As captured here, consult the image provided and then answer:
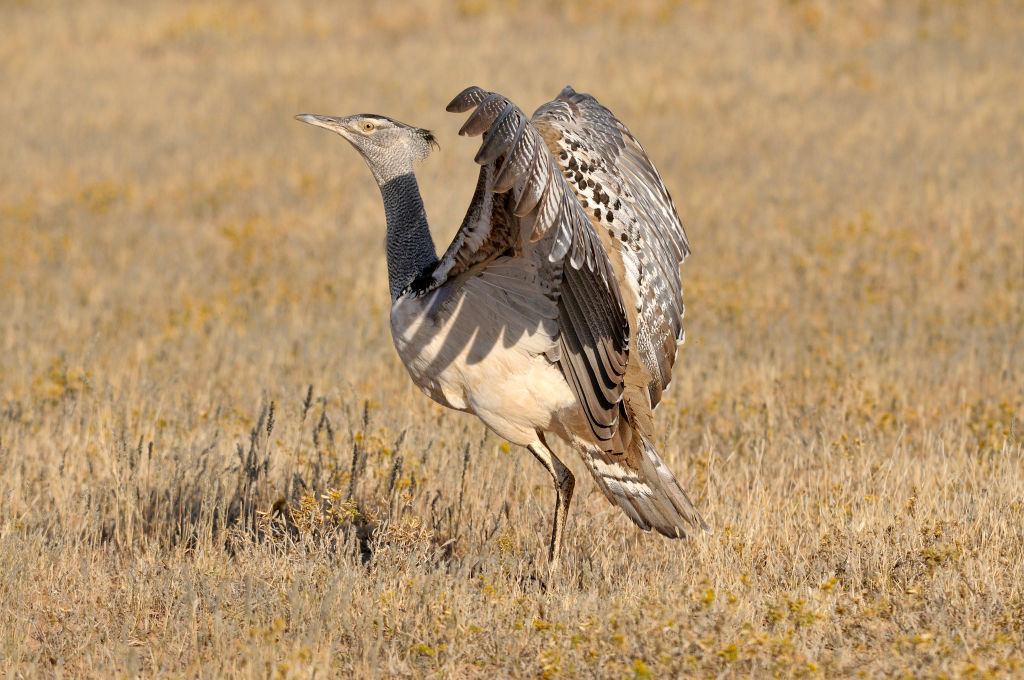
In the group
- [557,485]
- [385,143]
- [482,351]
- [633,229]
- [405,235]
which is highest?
[385,143]

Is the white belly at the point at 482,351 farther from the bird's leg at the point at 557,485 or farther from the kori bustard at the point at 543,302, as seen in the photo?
the bird's leg at the point at 557,485

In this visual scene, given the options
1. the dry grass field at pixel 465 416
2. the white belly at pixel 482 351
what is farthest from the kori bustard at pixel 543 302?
the dry grass field at pixel 465 416

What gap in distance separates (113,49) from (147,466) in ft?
50.8

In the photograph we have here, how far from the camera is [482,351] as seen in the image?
12.9 feet

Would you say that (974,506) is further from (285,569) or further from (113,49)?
(113,49)

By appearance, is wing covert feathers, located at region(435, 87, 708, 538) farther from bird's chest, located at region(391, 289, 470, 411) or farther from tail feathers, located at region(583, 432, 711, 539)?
bird's chest, located at region(391, 289, 470, 411)

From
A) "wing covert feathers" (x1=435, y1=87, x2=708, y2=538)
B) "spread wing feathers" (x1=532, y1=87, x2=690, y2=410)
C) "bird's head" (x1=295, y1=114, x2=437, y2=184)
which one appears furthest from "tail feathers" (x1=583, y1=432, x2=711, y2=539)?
"bird's head" (x1=295, y1=114, x2=437, y2=184)

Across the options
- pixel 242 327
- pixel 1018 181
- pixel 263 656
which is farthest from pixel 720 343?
pixel 1018 181

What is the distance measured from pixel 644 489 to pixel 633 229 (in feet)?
3.55

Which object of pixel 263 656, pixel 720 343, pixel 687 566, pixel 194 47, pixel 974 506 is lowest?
pixel 263 656

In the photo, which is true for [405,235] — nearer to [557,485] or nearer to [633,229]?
[633,229]

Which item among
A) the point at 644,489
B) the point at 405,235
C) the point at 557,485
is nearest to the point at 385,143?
the point at 405,235

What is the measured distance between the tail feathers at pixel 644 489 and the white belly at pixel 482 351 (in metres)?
0.34

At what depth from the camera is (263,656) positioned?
3422 mm
